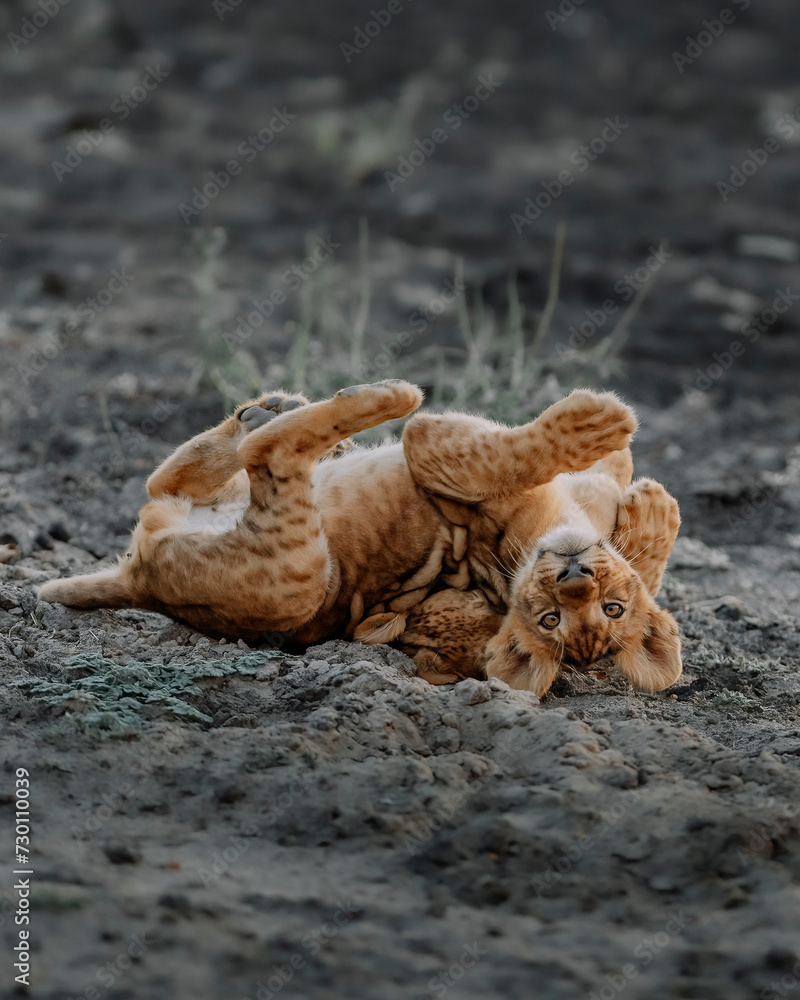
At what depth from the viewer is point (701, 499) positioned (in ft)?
21.7

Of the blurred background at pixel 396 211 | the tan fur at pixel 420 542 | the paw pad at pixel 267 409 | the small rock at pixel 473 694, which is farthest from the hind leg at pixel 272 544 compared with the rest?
the blurred background at pixel 396 211

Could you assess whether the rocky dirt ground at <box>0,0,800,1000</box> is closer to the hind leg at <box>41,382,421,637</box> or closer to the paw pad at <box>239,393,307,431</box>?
the hind leg at <box>41,382,421,637</box>

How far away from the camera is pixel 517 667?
413cm

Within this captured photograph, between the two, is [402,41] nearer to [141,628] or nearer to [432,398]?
[432,398]

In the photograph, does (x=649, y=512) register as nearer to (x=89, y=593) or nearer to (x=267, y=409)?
(x=267, y=409)

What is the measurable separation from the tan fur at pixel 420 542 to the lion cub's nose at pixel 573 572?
0.05 ft

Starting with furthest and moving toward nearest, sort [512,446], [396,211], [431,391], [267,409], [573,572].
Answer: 1. [396,211]
2. [431,391]
3. [267,409]
4. [512,446]
5. [573,572]

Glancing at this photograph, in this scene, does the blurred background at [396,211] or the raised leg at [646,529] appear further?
the blurred background at [396,211]

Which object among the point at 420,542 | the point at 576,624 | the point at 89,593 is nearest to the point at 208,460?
the point at 89,593

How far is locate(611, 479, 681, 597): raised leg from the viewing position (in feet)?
14.9

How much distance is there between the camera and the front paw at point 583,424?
13.5 ft

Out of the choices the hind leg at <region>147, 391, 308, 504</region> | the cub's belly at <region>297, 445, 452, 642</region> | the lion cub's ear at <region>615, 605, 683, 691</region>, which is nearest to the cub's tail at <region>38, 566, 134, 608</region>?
the hind leg at <region>147, 391, 308, 504</region>

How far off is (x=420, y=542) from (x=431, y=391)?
2.83 meters

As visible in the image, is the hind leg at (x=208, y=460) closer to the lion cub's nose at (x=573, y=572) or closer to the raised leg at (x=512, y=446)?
the raised leg at (x=512, y=446)
